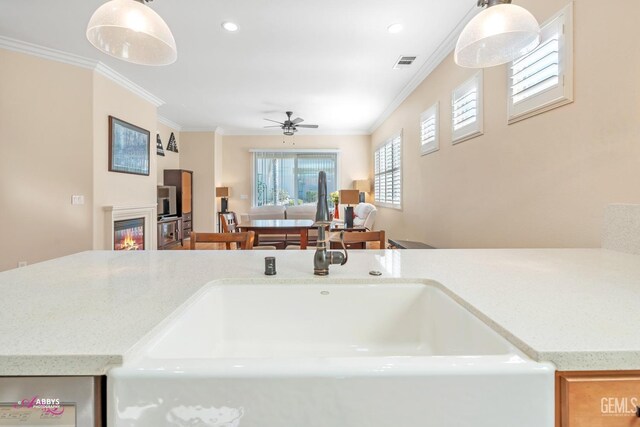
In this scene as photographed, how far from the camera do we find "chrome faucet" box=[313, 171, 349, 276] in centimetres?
95

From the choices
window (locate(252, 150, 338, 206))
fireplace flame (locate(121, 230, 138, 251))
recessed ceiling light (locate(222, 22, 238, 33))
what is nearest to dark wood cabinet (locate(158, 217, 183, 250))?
fireplace flame (locate(121, 230, 138, 251))

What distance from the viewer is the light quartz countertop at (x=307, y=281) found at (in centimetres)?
51

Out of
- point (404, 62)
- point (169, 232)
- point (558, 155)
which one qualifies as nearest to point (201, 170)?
point (169, 232)

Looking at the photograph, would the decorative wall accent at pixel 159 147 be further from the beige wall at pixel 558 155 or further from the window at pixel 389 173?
the beige wall at pixel 558 155

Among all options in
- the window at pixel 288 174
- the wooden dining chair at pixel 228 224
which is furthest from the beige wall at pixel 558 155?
the window at pixel 288 174

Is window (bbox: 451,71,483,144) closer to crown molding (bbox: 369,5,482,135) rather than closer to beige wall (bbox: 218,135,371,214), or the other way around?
crown molding (bbox: 369,5,482,135)

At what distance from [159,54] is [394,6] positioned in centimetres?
210

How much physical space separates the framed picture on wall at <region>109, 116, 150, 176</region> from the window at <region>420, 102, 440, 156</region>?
4091 millimetres

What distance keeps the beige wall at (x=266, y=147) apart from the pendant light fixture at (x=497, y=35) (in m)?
6.61

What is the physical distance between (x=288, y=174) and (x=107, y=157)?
4527 mm

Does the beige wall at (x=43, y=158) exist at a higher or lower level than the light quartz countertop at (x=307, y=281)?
higher

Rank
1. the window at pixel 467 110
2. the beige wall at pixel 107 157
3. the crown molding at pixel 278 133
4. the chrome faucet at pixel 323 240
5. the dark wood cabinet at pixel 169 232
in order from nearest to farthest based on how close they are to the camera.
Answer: the chrome faucet at pixel 323 240 → the window at pixel 467 110 → the beige wall at pixel 107 157 → the dark wood cabinet at pixel 169 232 → the crown molding at pixel 278 133

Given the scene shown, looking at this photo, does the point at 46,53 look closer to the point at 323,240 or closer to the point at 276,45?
the point at 276,45

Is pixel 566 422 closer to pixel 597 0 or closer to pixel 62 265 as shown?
pixel 62 265
